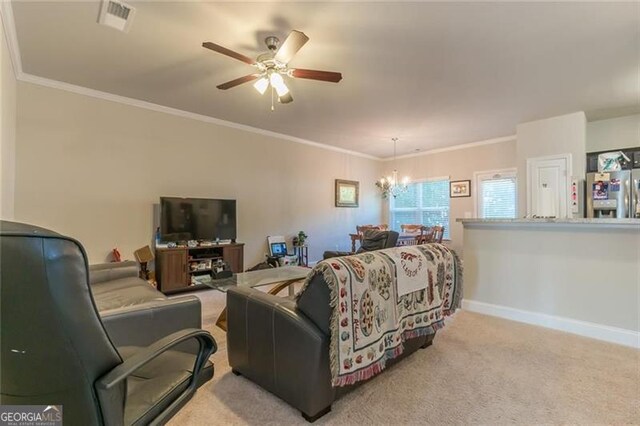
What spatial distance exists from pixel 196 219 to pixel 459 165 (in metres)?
5.47

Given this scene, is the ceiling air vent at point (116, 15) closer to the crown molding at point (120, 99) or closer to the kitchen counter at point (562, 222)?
the crown molding at point (120, 99)

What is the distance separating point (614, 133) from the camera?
4.78 meters

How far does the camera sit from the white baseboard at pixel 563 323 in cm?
270

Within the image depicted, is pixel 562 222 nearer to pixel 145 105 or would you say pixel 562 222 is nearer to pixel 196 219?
pixel 196 219

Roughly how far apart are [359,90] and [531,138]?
3.23 m

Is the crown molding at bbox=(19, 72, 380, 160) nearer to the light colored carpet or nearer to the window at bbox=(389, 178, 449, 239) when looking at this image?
the window at bbox=(389, 178, 449, 239)

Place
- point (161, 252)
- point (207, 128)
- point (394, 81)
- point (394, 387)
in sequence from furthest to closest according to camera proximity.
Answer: point (207, 128), point (161, 252), point (394, 81), point (394, 387)

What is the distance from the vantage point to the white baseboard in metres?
2.70

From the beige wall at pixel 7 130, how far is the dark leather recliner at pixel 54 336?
277 centimetres

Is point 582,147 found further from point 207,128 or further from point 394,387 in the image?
point 207,128

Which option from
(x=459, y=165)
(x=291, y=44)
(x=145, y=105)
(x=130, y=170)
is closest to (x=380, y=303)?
(x=291, y=44)

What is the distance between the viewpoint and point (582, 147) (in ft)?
14.8

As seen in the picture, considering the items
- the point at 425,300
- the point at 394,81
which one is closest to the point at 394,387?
the point at 425,300

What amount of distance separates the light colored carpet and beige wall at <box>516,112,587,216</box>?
2.98m
